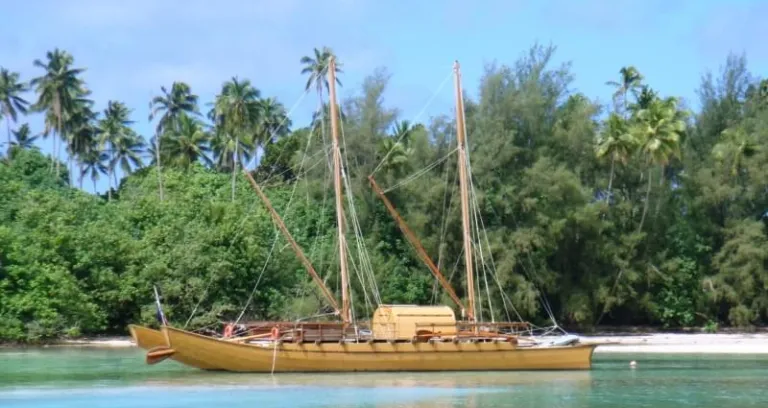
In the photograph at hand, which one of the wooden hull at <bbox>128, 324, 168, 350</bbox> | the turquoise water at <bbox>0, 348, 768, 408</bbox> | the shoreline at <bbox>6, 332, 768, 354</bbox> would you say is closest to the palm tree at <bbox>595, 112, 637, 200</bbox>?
the shoreline at <bbox>6, 332, 768, 354</bbox>

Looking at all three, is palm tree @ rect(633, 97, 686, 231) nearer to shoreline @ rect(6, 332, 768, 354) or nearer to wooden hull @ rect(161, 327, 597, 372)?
shoreline @ rect(6, 332, 768, 354)

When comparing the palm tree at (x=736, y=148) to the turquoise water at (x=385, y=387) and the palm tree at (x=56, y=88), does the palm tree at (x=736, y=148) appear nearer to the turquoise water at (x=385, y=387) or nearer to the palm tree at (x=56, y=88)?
the turquoise water at (x=385, y=387)

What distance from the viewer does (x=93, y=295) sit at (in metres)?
63.8

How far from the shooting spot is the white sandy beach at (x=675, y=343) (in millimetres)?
57219

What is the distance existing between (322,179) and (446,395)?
1488 inches

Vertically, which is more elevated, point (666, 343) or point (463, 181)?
point (463, 181)

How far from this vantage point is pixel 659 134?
64625mm

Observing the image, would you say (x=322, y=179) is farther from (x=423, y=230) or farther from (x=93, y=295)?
(x=93, y=295)

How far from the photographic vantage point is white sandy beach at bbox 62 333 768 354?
5722cm

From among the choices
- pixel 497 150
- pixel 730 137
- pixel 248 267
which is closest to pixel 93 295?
pixel 248 267

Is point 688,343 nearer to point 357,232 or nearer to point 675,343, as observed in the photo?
point 675,343

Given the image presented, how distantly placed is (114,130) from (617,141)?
54.0m

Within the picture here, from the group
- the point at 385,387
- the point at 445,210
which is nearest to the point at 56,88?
the point at 445,210

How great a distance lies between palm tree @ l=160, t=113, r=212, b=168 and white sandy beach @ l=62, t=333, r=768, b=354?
3350 centimetres
